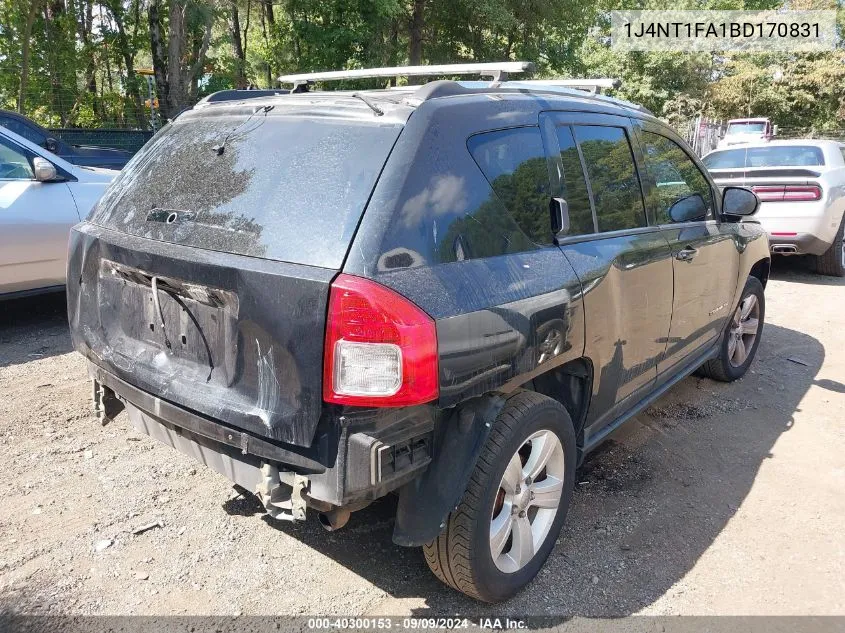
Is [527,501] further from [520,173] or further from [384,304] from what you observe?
[520,173]

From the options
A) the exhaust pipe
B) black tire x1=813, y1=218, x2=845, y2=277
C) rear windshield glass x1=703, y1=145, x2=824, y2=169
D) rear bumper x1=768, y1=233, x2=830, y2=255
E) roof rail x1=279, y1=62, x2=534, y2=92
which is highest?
roof rail x1=279, y1=62, x2=534, y2=92

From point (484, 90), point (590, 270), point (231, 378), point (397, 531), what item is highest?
point (484, 90)

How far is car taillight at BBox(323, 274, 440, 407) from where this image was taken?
1.97m

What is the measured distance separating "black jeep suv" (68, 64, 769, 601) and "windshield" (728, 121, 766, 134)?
26445mm

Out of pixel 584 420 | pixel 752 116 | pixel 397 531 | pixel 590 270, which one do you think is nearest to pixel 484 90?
pixel 590 270

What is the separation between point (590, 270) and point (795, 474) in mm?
1967

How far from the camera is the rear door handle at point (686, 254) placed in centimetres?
353

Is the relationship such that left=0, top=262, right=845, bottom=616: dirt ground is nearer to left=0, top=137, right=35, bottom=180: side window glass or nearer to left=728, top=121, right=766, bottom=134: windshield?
left=0, top=137, right=35, bottom=180: side window glass

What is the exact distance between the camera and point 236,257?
2.18 m

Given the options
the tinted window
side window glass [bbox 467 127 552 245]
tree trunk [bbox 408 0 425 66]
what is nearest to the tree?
the tinted window

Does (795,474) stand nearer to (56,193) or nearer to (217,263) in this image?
(217,263)

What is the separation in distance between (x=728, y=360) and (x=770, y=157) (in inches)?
207

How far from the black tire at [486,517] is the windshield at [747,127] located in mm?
27245

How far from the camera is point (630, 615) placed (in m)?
2.56
